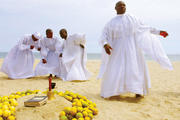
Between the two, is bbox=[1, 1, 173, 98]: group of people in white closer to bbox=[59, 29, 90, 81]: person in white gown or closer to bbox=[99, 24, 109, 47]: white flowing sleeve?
bbox=[99, 24, 109, 47]: white flowing sleeve

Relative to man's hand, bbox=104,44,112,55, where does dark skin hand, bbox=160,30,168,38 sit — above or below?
above

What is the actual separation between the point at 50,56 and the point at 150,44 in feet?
16.5

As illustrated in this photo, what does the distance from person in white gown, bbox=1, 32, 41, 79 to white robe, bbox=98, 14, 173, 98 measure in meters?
4.64

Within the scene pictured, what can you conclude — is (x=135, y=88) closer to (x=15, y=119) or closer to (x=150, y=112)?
(x=150, y=112)

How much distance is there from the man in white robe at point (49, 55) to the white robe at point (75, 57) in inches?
19.7

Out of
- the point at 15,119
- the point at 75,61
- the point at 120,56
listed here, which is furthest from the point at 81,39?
the point at 15,119

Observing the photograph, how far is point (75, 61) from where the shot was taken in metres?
7.99

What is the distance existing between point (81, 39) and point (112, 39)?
3278 mm

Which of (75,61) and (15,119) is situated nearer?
(15,119)

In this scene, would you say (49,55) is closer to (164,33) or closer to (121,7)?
(121,7)

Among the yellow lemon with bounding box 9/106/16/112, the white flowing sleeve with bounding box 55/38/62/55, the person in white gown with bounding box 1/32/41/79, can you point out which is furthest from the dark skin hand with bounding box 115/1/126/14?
the person in white gown with bounding box 1/32/41/79

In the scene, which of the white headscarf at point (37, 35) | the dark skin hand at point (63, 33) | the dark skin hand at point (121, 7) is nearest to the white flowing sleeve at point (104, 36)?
the dark skin hand at point (121, 7)

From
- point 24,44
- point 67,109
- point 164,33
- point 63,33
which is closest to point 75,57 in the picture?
point 63,33

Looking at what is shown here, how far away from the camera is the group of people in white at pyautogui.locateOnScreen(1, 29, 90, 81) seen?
8.01 metres
